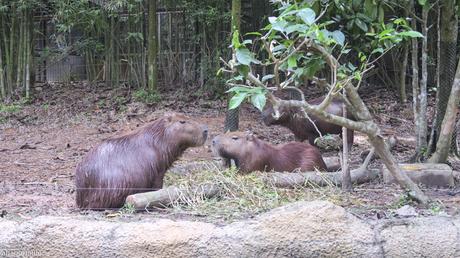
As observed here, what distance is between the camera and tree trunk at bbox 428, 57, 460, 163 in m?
4.77

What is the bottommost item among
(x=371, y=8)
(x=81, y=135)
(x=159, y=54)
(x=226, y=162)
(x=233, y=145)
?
(x=81, y=135)

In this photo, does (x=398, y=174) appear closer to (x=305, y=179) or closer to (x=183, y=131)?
(x=305, y=179)

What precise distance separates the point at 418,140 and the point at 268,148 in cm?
139

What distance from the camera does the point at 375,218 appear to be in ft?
12.0

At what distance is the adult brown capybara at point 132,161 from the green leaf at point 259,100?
160 centimetres

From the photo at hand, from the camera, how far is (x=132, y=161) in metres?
4.45

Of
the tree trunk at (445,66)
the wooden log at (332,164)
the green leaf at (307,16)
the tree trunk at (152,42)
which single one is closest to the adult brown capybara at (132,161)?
the wooden log at (332,164)

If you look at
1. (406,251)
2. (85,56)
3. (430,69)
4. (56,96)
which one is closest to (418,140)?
(406,251)

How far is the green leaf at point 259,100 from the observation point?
3.03 m

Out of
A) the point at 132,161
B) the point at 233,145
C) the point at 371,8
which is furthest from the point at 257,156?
the point at 371,8

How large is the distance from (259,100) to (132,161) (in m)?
1.68

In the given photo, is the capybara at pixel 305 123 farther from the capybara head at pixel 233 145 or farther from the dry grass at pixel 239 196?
the dry grass at pixel 239 196

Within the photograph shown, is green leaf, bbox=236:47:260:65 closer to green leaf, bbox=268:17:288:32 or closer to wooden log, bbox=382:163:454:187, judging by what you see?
green leaf, bbox=268:17:288:32

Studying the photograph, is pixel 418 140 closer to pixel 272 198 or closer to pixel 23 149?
pixel 272 198
